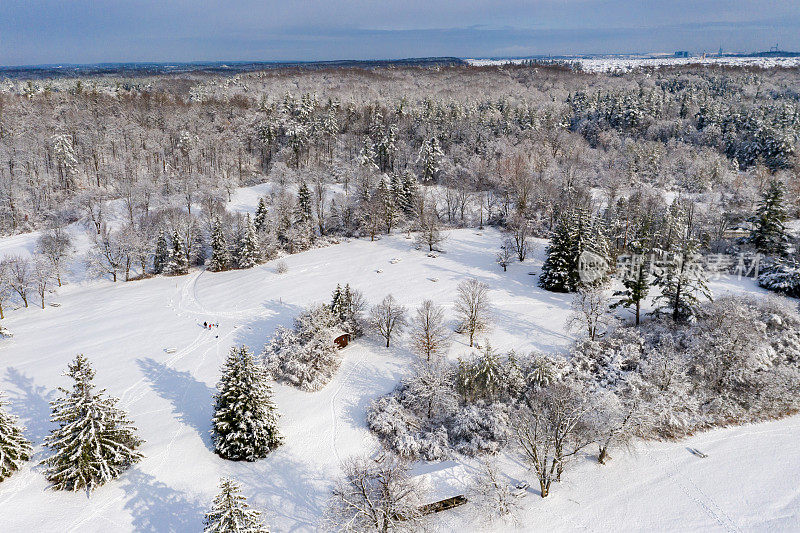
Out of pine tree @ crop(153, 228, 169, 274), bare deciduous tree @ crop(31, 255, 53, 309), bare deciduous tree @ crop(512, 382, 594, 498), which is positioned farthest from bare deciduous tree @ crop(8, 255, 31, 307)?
bare deciduous tree @ crop(512, 382, 594, 498)

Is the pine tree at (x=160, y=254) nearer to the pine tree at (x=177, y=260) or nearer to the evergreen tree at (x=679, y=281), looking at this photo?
the pine tree at (x=177, y=260)

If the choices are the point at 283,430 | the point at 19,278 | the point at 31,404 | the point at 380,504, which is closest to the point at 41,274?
the point at 19,278

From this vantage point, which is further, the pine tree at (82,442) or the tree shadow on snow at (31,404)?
the tree shadow on snow at (31,404)

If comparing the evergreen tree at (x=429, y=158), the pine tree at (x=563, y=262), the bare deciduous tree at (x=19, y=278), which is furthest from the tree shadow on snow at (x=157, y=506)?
the evergreen tree at (x=429, y=158)

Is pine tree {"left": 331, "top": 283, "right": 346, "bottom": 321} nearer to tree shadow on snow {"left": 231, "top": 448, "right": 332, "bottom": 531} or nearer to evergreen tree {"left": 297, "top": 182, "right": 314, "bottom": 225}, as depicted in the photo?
tree shadow on snow {"left": 231, "top": 448, "right": 332, "bottom": 531}

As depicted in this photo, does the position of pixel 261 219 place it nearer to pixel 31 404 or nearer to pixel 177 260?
pixel 177 260
